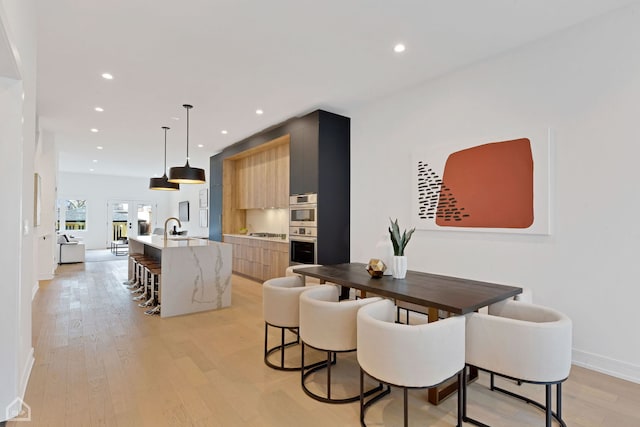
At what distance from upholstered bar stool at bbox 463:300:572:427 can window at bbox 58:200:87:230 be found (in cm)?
1391

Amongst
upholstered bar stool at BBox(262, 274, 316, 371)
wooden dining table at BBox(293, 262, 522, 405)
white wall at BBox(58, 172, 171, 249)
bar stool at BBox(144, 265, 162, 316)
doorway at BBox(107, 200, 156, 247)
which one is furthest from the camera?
doorway at BBox(107, 200, 156, 247)

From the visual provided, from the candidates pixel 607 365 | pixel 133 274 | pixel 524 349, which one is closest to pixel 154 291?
pixel 133 274

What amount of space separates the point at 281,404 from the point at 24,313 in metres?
2.01

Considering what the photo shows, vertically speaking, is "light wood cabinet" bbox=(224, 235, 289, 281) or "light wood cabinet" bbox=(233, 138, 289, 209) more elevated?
"light wood cabinet" bbox=(233, 138, 289, 209)

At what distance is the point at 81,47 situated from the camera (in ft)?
10.4

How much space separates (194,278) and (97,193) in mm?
10569

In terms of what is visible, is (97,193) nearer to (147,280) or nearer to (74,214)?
(74,214)

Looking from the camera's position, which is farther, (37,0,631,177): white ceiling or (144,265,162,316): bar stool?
(144,265,162,316): bar stool

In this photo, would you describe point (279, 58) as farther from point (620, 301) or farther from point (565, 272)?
point (620, 301)

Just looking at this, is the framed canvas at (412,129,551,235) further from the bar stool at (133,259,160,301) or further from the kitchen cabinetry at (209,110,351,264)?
the bar stool at (133,259,160,301)

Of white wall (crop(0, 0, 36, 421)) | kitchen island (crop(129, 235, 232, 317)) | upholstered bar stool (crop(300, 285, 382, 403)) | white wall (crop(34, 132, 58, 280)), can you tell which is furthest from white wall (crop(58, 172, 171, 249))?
Answer: upholstered bar stool (crop(300, 285, 382, 403))

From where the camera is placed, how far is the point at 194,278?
14.1 feet

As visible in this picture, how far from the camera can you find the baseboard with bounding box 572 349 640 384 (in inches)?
100

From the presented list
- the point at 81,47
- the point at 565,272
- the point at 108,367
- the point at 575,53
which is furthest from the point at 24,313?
the point at 575,53
